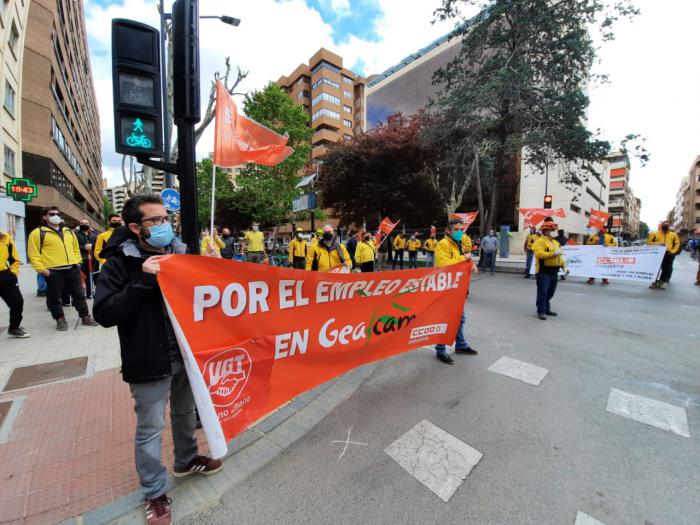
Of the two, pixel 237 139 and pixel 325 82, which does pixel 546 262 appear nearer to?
pixel 237 139

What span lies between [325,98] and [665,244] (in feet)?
183

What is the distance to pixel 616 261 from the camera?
9.85 meters

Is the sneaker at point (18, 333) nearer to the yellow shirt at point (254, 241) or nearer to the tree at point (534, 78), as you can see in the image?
the yellow shirt at point (254, 241)

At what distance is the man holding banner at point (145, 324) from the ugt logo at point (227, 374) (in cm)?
20

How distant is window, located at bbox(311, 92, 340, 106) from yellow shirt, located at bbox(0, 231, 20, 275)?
57.7 metres

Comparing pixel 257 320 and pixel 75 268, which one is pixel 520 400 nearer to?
pixel 257 320

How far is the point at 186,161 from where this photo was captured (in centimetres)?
261

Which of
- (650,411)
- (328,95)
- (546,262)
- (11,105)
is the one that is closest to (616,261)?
(546,262)

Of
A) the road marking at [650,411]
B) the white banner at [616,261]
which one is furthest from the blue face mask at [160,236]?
the white banner at [616,261]

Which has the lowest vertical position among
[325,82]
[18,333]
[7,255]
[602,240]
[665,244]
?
[18,333]

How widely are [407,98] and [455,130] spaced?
1272 inches

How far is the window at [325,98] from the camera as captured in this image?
55250 mm

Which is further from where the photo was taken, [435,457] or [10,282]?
[10,282]

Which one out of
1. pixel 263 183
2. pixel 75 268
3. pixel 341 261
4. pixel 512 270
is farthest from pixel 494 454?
pixel 263 183
